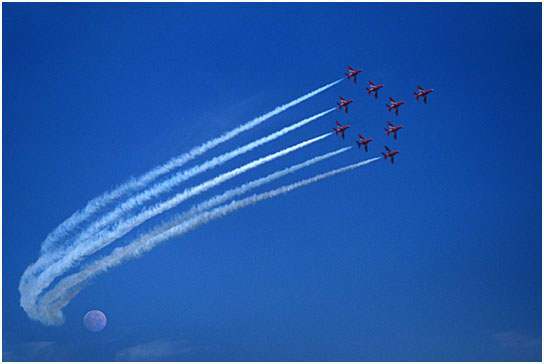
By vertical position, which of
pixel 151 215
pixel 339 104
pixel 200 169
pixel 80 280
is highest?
pixel 339 104

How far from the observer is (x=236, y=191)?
68.1 m

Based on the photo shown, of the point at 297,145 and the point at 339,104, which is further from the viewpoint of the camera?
the point at 339,104

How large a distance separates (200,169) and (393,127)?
24032 mm

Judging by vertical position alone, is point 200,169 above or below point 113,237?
above

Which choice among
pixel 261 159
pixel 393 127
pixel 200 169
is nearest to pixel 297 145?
pixel 261 159

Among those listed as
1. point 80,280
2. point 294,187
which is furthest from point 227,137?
point 80,280

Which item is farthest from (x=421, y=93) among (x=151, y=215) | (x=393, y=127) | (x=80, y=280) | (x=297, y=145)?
(x=80, y=280)

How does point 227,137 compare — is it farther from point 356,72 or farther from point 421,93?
point 421,93

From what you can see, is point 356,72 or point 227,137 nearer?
point 227,137

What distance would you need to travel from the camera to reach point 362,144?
7744cm

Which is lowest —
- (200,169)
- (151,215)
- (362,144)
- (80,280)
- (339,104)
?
(80,280)

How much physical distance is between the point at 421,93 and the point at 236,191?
1047 inches

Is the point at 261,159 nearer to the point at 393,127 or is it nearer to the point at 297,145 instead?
the point at 297,145

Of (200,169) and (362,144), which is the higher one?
(362,144)
